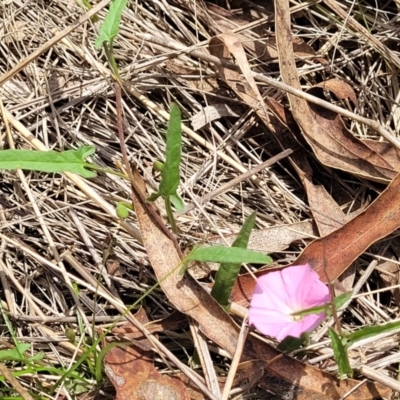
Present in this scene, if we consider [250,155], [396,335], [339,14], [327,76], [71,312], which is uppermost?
[339,14]

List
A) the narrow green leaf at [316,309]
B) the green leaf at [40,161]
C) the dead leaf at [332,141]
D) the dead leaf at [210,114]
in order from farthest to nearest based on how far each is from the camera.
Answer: the dead leaf at [210,114]
the dead leaf at [332,141]
the green leaf at [40,161]
the narrow green leaf at [316,309]

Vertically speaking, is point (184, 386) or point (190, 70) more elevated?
point (190, 70)

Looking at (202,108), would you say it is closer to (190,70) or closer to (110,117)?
(190,70)

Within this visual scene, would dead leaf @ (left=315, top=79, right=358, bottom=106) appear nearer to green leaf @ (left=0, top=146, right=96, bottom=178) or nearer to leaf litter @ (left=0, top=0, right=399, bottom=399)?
leaf litter @ (left=0, top=0, right=399, bottom=399)

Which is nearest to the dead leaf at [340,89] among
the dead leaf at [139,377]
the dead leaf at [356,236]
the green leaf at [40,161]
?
the dead leaf at [356,236]

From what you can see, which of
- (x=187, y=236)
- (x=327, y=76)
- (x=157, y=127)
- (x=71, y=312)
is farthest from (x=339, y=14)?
(x=71, y=312)

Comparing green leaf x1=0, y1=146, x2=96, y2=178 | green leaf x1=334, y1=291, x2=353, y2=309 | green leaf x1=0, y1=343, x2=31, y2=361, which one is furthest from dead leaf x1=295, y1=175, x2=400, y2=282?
green leaf x1=0, y1=343, x2=31, y2=361

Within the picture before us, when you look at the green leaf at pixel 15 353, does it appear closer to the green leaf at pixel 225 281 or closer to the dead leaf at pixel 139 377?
the dead leaf at pixel 139 377
